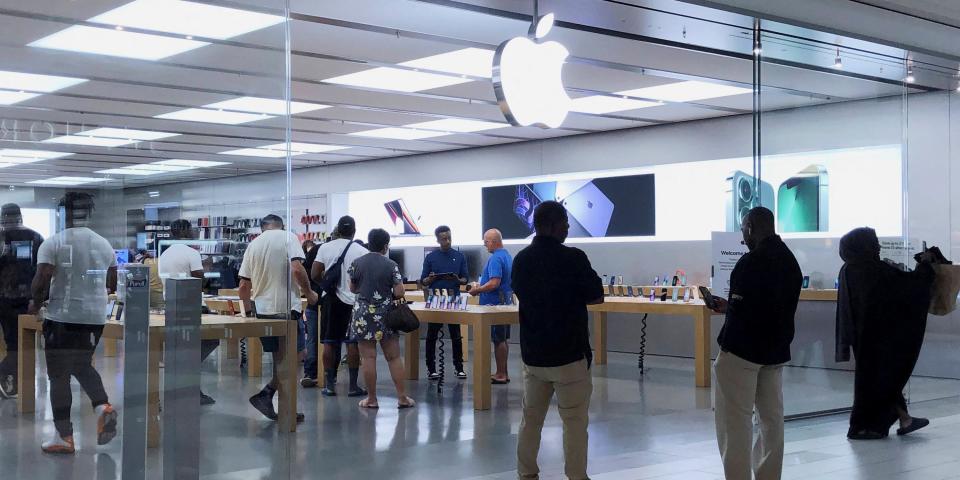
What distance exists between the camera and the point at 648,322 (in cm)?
1377

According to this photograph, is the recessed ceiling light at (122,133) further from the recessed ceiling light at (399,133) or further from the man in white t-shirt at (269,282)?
the recessed ceiling light at (399,133)

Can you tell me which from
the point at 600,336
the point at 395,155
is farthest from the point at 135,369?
the point at 395,155

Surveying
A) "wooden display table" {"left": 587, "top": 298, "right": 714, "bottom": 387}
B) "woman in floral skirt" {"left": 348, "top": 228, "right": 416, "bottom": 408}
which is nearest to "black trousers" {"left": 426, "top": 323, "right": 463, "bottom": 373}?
"wooden display table" {"left": 587, "top": 298, "right": 714, "bottom": 387}

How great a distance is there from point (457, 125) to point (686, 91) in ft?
11.5

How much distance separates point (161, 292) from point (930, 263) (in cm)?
600

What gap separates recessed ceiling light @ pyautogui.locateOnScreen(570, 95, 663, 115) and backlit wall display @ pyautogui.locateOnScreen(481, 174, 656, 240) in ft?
6.45

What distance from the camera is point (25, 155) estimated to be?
4.44 m

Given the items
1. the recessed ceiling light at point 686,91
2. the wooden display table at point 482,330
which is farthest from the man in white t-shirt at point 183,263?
the recessed ceiling light at point 686,91

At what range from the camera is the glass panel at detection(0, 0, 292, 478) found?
14.4ft

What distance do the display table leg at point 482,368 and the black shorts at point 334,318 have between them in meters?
1.34

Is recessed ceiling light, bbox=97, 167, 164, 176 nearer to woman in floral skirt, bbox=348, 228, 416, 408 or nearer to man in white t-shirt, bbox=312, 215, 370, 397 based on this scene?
woman in floral skirt, bbox=348, 228, 416, 408

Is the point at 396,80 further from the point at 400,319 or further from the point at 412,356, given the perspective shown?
the point at 400,319

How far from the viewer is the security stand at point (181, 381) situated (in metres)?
4.69

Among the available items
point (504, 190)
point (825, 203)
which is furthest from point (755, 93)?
point (504, 190)
